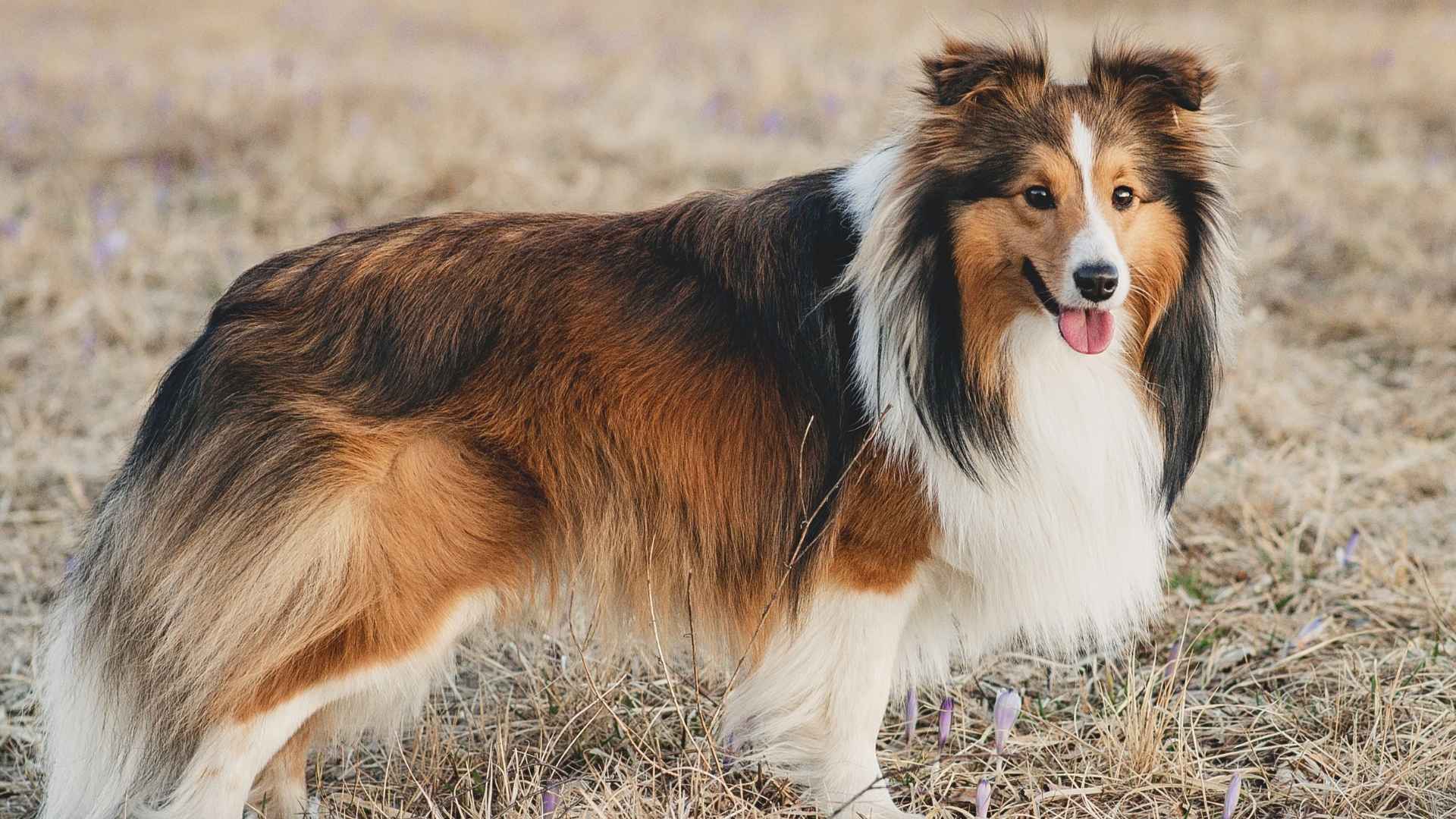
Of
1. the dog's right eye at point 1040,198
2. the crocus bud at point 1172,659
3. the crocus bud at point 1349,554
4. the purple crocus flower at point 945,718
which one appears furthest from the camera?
the crocus bud at point 1349,554

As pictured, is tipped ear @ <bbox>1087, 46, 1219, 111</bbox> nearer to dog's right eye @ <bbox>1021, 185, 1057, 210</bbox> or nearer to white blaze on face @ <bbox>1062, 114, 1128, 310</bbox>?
white blaze on face @ <bbox>1062, 114, 1128, 310</bbox>

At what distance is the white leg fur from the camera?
3234mm

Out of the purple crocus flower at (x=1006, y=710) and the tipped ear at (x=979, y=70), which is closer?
the tipped ear at (x=979, y=70)

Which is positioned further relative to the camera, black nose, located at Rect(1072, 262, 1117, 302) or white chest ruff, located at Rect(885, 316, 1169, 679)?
white chest ruff, located at Rect(885, 316, 1169, 679)

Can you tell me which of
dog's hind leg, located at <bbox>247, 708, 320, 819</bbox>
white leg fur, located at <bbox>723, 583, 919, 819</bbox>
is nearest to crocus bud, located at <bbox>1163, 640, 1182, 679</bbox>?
white leg fur, located at <bbox>723, 583, 919, 819</bbox>

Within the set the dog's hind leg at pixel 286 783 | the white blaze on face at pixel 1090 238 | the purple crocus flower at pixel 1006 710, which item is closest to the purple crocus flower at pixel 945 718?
the purple crocus flower at pixel 1006 710

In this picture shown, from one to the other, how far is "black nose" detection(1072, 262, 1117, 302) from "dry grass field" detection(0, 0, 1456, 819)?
0.72m

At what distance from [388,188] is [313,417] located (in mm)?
5712

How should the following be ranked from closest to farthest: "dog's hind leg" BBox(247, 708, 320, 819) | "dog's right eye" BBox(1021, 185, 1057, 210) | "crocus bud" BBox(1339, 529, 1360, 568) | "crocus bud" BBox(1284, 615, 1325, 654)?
"dog's right eye" BBox(1021, 185, 1057, 210), "dog's hind leg" BBox(247, 708, 320, 819), "crocus bud" BBox(1284, 615, 1325, 654), "crocus bud" BBox(1339, 529, 1360, 568)

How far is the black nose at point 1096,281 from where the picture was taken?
9.27ft

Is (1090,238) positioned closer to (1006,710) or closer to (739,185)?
(1006,710)

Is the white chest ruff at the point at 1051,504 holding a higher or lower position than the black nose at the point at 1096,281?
lower

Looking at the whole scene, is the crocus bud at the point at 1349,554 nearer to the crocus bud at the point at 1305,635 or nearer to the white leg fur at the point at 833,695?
the crocus bud at the point at 1305,635

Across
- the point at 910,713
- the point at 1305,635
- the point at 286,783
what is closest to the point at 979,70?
the point at 910,713
